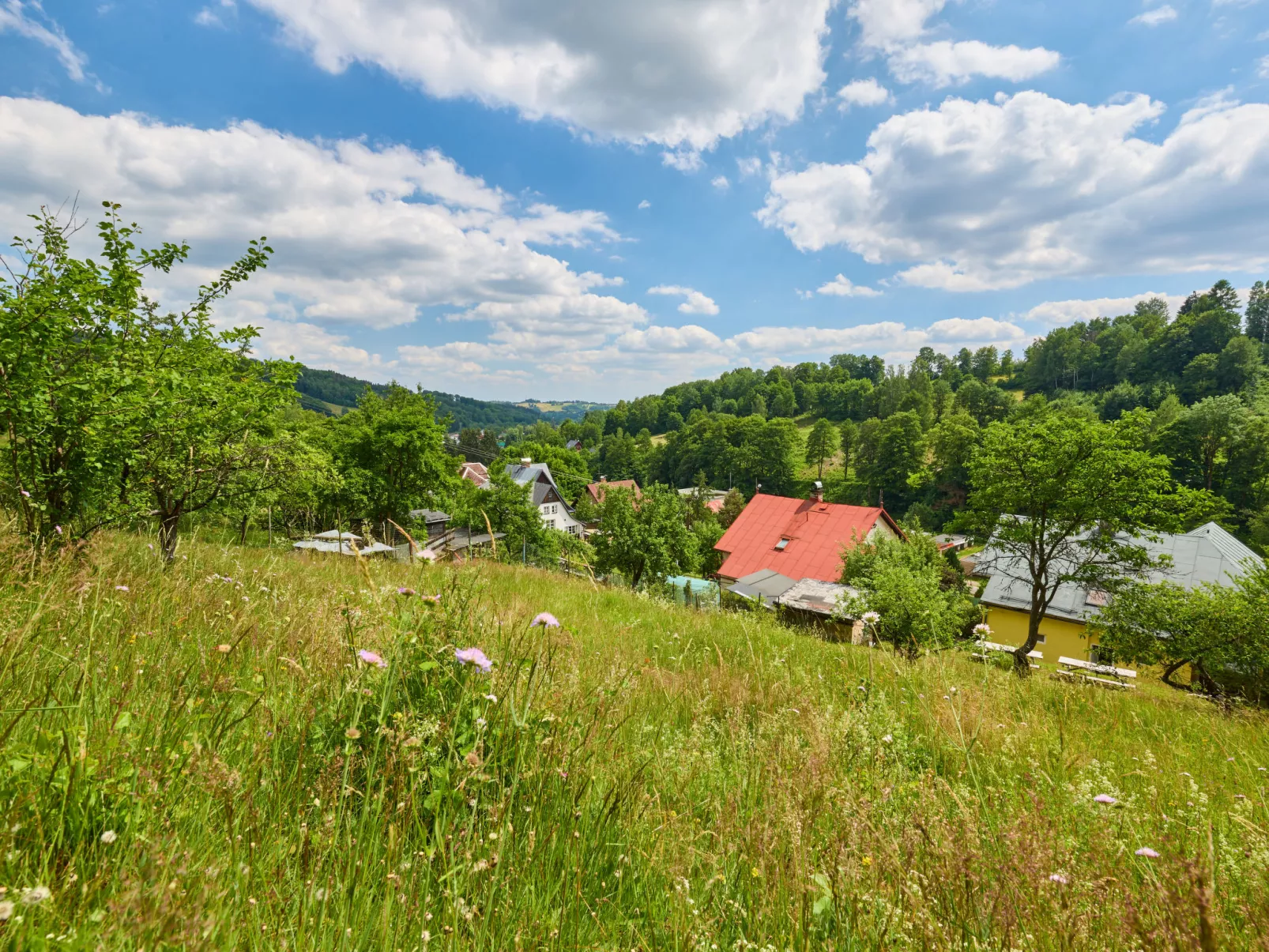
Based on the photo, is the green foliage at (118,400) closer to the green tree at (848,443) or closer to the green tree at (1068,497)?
the green tree at (1068,497)

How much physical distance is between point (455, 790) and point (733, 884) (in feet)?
3.07

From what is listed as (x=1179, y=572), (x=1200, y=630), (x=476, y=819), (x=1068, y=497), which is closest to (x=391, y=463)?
(x=1068, y=497)

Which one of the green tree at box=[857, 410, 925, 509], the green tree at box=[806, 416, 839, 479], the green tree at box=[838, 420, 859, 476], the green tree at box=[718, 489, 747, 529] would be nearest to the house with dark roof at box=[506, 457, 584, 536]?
the green tree at box=[718, 489, 747, 529]

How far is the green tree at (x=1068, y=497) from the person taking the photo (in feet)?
48.9

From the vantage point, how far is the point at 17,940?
0.94 m

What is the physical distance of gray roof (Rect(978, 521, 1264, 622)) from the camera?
26750 mm

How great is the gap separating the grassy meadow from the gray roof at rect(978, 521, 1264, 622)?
94.5 ft

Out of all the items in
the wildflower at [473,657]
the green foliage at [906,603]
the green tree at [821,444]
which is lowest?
the green foliage at [906,603]

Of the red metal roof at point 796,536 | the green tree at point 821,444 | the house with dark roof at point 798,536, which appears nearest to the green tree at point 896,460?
the green tree at point 821,444

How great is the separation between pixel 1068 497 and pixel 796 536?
70.5 ft

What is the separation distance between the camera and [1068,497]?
15.6 metres

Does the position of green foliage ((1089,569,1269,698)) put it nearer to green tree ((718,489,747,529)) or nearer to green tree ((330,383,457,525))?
green tree ((330,383,457,525))

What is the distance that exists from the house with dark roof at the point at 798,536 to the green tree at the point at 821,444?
186ft

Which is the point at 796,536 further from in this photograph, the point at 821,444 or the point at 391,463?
the point at 821,444
